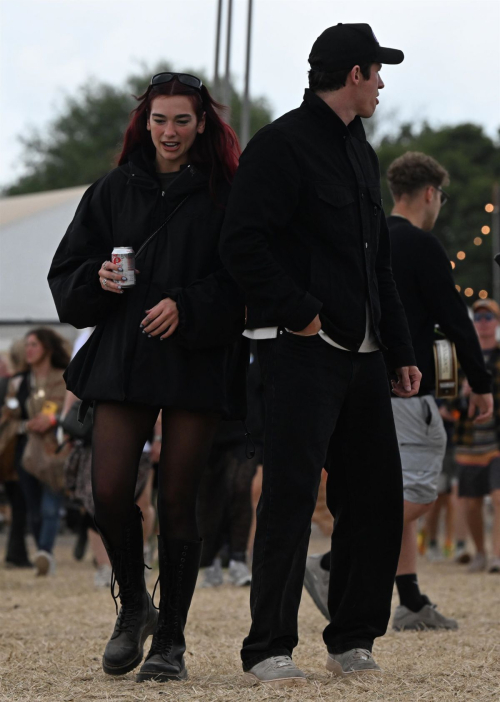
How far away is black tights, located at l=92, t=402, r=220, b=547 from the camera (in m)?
4.22

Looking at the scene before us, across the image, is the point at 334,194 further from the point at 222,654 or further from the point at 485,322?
the point at 485,322

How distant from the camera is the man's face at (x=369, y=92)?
168 inches

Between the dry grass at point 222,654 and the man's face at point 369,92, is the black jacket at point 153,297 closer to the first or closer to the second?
the man's face at point 369,92

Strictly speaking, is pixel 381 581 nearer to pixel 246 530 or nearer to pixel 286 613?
pixel 286 613

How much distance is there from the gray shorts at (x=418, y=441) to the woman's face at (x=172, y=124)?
2.16 meters

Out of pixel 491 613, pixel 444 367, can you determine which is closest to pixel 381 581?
pixel 444 367

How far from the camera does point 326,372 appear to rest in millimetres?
4094

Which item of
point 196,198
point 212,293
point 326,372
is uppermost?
point 196,198

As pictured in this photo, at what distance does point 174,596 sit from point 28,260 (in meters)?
13.5

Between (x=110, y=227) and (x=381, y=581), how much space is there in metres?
1.58

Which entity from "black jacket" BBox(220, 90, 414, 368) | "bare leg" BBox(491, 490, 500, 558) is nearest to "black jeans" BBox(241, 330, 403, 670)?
"black jacket" BBox(220, 90, 414, 368)

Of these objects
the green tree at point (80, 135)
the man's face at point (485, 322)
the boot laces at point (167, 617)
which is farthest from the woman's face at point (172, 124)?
the green tree at point (80, 135)

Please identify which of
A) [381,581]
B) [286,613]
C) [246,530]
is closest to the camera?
[286,613]

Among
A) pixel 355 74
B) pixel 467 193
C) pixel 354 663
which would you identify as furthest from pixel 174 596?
pixel 467 193
